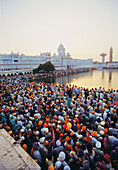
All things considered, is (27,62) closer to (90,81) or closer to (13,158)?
(90,81)

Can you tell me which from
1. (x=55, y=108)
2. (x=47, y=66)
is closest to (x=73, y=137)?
(x=55, y=108)

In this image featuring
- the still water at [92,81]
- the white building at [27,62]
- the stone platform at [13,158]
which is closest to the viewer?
the stone platform at [13,158]

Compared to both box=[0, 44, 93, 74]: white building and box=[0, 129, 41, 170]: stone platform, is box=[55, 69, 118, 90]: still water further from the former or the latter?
box=[0, 44, 93, 74]: white building

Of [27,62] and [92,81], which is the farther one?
[27,62]

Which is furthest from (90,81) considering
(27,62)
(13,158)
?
(27,62)

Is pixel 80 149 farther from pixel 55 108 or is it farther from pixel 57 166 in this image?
pixel 55 108

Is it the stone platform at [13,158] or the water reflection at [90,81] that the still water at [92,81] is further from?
the stone platform at [13,158]

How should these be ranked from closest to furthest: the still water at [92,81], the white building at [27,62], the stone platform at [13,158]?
the stone platform at [13,158]
the still water at [92,81]
the white building at [27,62]

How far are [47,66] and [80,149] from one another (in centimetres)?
2443

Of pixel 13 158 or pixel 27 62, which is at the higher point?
pixel 27 62

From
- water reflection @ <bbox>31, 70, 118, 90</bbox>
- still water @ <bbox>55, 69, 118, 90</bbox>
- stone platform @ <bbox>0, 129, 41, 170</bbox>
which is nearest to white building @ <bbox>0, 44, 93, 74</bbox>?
water reflection @ <bbox>31, 70, 118, 90</bbox>

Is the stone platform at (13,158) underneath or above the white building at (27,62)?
underneath

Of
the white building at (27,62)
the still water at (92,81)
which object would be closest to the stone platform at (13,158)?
the still water at (92,81)

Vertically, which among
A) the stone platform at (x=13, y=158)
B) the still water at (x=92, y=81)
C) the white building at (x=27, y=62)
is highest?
the white building at (x=27, y=62)
